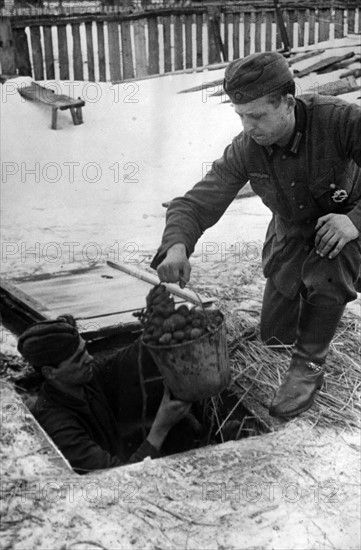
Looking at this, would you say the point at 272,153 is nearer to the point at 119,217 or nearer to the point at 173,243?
the point at 173,243

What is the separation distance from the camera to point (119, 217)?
8422mm

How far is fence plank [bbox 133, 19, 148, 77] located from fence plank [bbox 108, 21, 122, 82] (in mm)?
445

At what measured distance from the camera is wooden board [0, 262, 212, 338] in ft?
15.0

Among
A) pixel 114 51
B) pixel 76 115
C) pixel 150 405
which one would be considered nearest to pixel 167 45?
pixel 114 51

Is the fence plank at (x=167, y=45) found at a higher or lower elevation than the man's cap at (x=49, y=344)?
higher

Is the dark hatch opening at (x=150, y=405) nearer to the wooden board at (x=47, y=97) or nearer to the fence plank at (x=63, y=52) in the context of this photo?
the wooden board at (x=47, y=97)

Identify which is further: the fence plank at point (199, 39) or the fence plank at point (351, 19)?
the fence plank at point (351, 19)

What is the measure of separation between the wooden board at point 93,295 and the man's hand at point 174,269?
0.87 metres

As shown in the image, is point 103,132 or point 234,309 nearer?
point 234,309

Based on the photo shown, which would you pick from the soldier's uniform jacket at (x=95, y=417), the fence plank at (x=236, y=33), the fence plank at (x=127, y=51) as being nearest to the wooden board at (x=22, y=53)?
the fence plank at (x=127, y=51)

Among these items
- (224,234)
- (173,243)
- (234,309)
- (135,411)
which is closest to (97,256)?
(224,234)

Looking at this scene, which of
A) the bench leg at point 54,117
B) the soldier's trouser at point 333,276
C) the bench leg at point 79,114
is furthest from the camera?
the bench leg at point 79,114

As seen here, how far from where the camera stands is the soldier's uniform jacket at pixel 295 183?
149 inches

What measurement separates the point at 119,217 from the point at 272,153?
15.3ft
